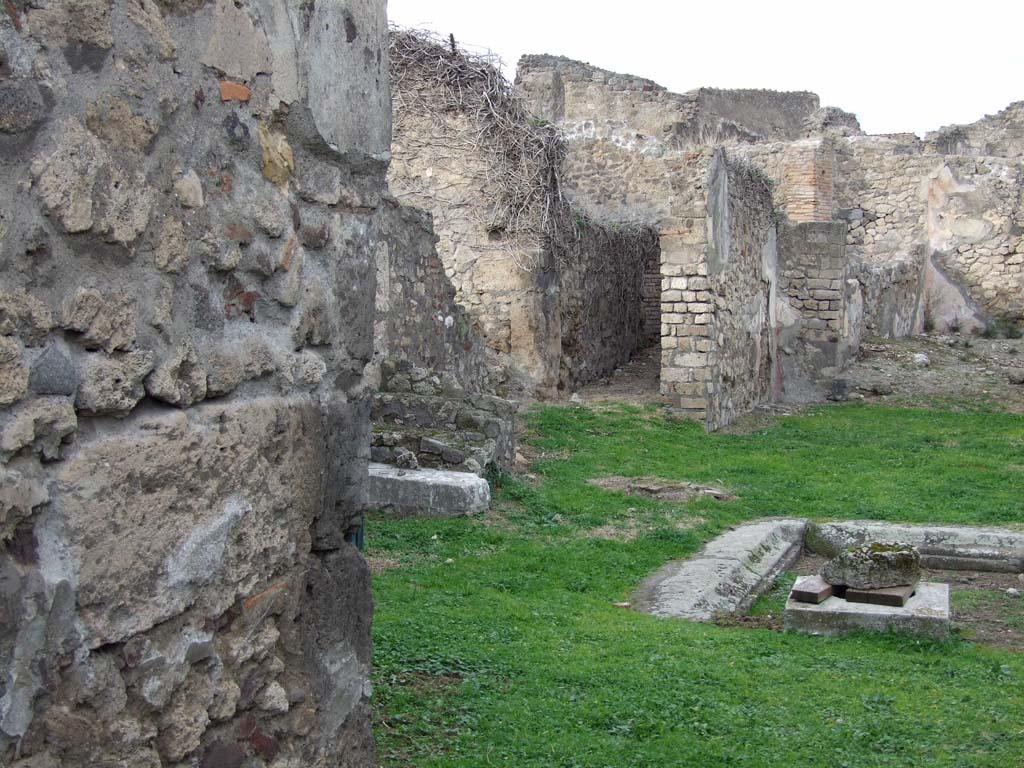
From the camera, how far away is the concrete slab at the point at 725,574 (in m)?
6.38

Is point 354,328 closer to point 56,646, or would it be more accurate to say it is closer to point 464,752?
point 56,646

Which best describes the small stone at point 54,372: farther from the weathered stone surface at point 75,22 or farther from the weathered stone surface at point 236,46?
the weathered stone surface at point 236,46

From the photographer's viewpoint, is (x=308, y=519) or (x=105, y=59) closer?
(x=105, y=59)

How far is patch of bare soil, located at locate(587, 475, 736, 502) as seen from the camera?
9.27 metres

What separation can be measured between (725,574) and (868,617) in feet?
3.92

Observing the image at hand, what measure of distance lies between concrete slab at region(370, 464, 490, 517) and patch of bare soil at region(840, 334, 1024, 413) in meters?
9.29

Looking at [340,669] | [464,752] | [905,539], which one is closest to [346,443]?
[340,669]

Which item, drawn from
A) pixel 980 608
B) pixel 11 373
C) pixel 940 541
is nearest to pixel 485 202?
pixel 940 541

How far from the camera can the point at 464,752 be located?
3938mm

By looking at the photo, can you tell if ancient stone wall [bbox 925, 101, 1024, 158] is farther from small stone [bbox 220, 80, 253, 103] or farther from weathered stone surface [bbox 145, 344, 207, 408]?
weathered stone surface [bbox 145, 344, 207, 408]

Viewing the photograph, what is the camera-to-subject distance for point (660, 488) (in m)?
9.38

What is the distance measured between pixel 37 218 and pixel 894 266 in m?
19.1

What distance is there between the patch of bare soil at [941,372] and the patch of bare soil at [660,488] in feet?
22.4

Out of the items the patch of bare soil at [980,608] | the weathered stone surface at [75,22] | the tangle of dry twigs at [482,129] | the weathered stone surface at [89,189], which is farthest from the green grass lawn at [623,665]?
the tangle of dry twigs at [482,129]
